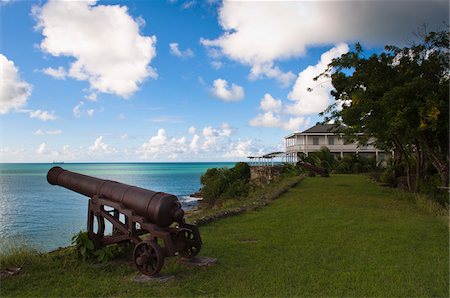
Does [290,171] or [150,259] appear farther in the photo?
[290,171]

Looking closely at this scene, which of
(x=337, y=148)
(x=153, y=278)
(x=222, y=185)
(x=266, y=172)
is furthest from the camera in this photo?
(x=337, y=148)

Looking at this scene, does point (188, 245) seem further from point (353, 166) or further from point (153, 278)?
point (353, 166)

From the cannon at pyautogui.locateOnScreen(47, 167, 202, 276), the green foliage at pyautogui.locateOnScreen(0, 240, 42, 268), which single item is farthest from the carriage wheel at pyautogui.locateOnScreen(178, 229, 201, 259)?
the green foliage at pyautogui.locateOnScreen(0, 240, 42, 268)

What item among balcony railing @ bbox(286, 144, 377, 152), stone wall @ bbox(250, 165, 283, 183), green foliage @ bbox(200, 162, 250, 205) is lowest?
green foliage @ bbox(200, 162, 250, 205)

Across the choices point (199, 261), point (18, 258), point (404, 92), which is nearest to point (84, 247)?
point (18, 258)

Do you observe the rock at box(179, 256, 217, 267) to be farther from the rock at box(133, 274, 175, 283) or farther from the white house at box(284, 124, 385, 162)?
the white house at box(284, 124, 385, 162)

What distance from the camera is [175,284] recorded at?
18.6 ft

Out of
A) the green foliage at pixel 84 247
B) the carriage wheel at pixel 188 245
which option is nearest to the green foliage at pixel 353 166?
the carriage wheel at pixel 188 245

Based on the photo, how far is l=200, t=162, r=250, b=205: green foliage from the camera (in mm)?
29859

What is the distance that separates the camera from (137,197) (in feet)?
21.5

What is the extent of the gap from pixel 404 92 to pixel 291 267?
29.9ft

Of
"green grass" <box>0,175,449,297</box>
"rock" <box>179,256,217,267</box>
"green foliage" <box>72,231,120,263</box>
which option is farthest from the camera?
"green foliage" <box>72,231,120,263</box>

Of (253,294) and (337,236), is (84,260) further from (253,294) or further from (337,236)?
(337,236)

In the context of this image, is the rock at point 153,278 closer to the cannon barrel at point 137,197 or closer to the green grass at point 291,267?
the green grass at point 291,267
